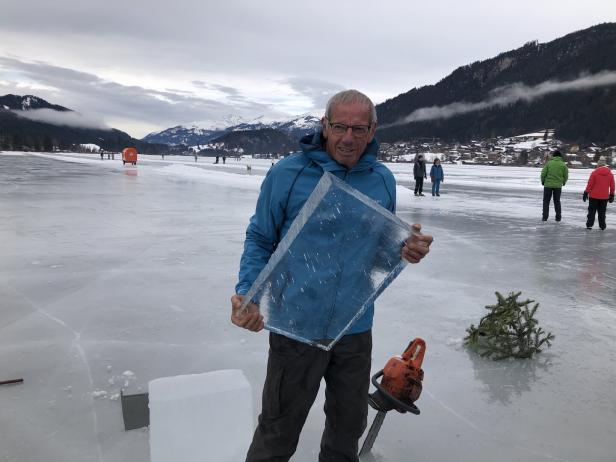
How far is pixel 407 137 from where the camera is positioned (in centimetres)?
17088

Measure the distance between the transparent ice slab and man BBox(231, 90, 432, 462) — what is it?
6 centimetres

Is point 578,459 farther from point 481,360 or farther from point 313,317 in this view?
point 313,317

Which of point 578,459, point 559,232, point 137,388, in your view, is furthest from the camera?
point 559,232

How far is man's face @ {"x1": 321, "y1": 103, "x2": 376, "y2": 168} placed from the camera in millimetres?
1586

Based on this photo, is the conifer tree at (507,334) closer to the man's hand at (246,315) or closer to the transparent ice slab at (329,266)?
the transparent ice slab at (329,266)

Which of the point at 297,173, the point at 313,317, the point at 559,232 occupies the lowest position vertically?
the point at 559,232

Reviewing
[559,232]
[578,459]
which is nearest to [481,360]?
[578,459]

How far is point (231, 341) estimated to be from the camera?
133 inches

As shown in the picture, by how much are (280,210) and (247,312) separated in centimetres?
39

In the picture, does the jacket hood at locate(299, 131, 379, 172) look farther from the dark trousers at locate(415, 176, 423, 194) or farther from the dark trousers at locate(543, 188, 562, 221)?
the dark trousers at locate(415, 176, 423, 194)

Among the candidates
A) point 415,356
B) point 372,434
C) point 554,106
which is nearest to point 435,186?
point 415,356

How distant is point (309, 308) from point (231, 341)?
1.85 metres

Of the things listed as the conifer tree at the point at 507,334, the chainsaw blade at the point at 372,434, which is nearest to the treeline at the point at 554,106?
the conifer tree at the point at 507,334

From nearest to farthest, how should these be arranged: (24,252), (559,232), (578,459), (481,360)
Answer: (578,459), (481,360), (24,252), (559,232)
